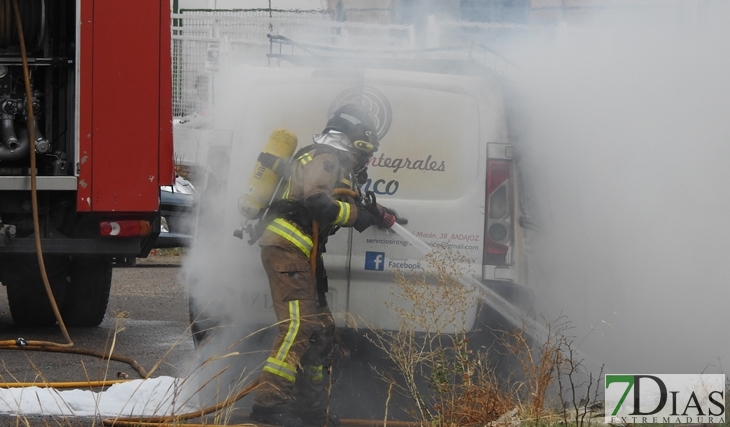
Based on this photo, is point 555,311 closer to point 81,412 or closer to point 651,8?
point 651,8

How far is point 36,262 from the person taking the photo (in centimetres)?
706

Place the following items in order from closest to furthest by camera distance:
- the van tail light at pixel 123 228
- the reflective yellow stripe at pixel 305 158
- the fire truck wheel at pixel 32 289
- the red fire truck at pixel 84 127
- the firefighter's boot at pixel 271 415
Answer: the firefighter's boot at pixel 271 415, the reflective yellow stripe at pixel 305 158, the red fire truck at pixel 84 127, the van tail light at pixel 123 228, the fire truck wheel at pixel 32 289

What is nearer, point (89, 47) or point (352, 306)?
point (352, 306)

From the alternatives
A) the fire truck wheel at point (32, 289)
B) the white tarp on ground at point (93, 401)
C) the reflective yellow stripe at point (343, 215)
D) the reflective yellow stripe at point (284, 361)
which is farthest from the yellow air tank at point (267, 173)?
the fire truck wheel at point (32, 289)

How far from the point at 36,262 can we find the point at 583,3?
172 inches

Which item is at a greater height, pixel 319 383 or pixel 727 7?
pixel 727 7

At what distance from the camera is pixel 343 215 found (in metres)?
4.87

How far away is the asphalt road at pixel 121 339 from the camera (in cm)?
561

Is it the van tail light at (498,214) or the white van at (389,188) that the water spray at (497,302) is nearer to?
the white van at (389,188)

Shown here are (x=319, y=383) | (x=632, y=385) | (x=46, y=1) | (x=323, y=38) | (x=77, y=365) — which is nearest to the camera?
(x=632, y=385)

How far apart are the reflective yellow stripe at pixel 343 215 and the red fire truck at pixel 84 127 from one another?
2.05 m

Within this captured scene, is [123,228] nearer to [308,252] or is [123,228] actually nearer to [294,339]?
[308,252]

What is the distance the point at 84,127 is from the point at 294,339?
234cm

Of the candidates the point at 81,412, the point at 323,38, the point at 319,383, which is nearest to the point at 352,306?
the point at 319,383
